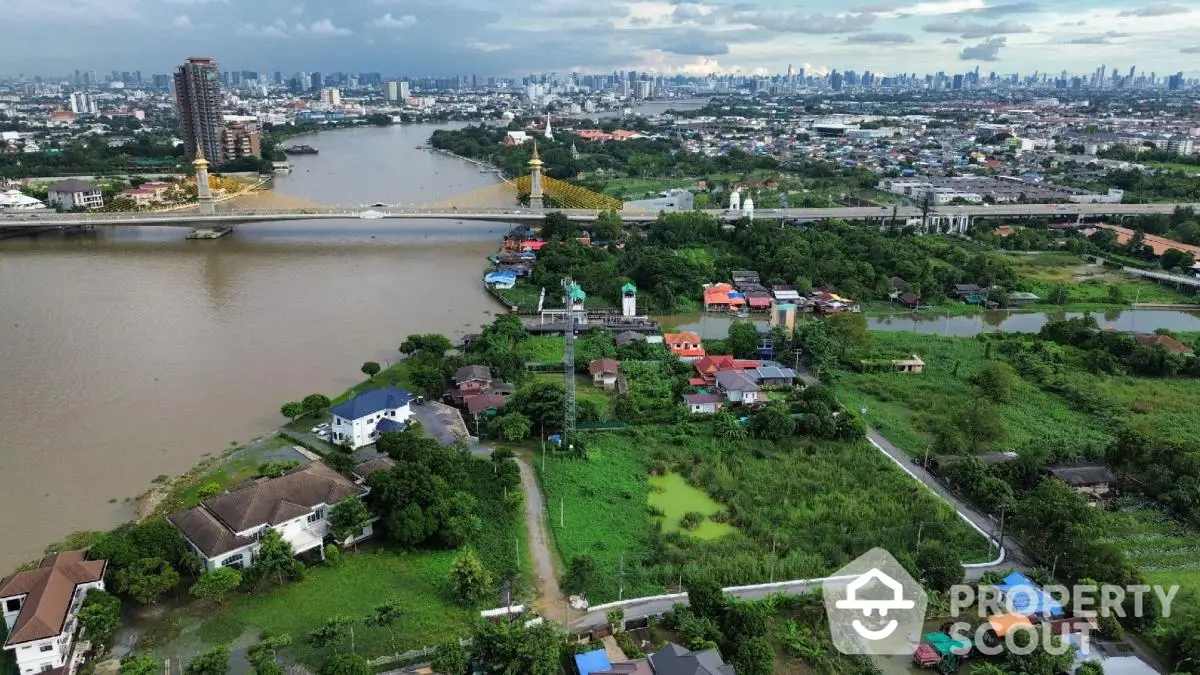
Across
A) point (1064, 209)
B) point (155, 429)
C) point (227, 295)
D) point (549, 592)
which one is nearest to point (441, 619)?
point (549, 592)

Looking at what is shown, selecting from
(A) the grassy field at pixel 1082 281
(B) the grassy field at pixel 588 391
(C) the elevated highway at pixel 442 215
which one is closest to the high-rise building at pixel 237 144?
(C) the elevated highway at pixel 442 215

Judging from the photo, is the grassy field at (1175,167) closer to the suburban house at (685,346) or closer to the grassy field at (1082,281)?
the grassy field at (1082,281)

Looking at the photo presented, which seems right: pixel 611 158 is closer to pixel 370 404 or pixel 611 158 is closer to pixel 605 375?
pixel 605 375

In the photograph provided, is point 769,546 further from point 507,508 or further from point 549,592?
point 507,508

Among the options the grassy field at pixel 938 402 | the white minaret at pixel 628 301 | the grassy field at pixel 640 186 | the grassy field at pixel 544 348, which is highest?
the grassy field at pixel 640 186

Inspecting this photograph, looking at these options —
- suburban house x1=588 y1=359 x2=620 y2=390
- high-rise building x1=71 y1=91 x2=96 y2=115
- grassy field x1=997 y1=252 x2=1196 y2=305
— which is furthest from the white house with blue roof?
high-rise building x1=71 y1=91 x2=96 y2=115

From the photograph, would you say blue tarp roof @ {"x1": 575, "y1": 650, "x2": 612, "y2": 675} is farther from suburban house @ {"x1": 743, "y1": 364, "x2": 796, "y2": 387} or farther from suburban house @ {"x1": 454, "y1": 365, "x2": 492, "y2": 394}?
suburban house @ {"x1": 743, "y1": 364, "x2": 796, "y2": 387}
